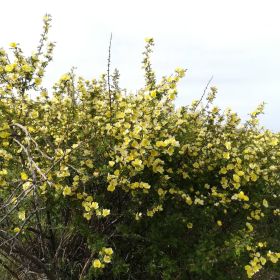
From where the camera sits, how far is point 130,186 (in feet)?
9.62

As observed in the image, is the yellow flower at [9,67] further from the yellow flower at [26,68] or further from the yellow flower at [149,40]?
the yellow flower at [149,40]

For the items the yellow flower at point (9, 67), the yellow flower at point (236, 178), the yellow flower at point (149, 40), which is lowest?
the yellow flower at point (236, 178)

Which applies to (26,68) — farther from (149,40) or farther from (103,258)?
(103,258)

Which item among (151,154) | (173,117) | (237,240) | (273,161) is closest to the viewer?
(151,154)

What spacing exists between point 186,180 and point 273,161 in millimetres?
960

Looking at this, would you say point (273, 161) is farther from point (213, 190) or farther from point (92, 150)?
point (92, 150)

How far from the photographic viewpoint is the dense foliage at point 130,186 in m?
3.07

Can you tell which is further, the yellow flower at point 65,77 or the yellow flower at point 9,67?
the yellow flower at point 65,77

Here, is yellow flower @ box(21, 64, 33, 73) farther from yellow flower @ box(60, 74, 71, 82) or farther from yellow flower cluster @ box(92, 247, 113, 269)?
yellow flower cluster @ box(92, 247, 113, 269)

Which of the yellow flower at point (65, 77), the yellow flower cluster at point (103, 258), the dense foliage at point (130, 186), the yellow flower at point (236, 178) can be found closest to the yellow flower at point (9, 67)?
the dense foliage at point (130, 186)

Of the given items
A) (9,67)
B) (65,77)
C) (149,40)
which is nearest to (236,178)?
(149,40)

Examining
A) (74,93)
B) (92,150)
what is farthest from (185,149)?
(74,93)

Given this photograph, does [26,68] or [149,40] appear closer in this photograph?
[26,68]

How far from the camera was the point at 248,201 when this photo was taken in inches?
138
